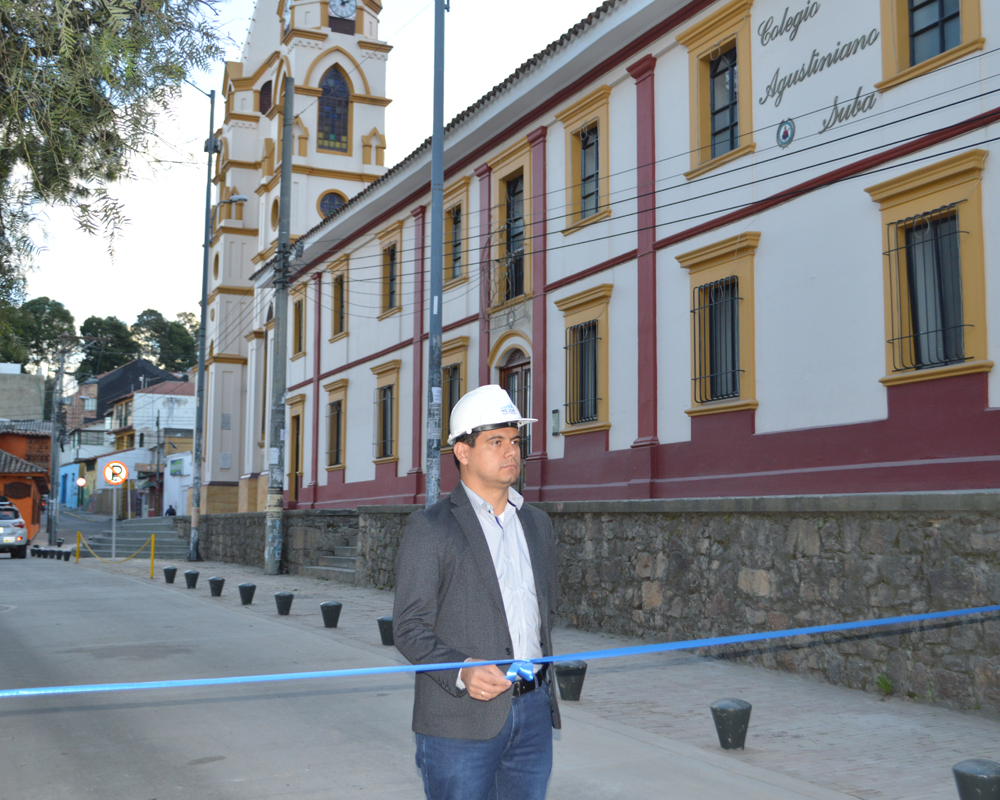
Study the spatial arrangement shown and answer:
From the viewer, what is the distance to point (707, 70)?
14188mm

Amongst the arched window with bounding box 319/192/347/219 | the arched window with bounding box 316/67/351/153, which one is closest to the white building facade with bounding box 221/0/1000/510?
the arched window with bounding box 319/192/347/219

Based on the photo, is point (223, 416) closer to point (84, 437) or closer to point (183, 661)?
point (183, 661)

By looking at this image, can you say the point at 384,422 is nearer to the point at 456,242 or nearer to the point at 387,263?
the point at 387,263

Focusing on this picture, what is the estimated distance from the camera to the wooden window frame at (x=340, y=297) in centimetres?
2638

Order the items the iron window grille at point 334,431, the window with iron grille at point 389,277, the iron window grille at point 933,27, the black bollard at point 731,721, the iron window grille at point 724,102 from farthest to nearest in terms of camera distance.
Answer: the iron window grille at point 334,431
the window with iron grille at point 389,277
the iron window grille at point 724,102
the iron window grille at point 933,27
the black bollard at point 731,721

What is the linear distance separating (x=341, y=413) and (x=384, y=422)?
290cm

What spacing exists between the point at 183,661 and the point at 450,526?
8263 millimetres

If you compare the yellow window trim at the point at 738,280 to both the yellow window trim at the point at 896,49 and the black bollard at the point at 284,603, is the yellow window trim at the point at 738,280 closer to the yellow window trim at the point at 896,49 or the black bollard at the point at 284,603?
the yellow window trim at the point at 896,49

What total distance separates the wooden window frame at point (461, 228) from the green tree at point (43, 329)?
25.2 ft

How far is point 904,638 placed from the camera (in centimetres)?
871

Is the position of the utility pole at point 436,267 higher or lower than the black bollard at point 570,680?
higher

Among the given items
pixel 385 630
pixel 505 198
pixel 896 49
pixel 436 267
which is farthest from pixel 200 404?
pixel 896 49

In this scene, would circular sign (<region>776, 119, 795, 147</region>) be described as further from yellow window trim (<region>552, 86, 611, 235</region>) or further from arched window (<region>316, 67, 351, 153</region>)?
arched window (<region>316, 67, 351, 153</region>)

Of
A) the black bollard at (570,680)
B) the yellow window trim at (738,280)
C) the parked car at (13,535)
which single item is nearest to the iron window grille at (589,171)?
the yellow window trim at (738,280)
